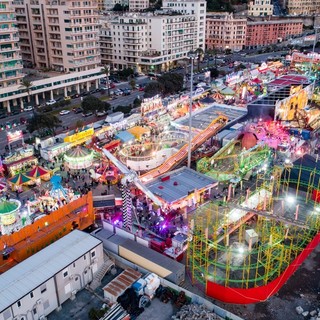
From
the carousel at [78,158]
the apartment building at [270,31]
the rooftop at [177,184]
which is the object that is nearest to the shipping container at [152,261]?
the rooftop at [177,184]

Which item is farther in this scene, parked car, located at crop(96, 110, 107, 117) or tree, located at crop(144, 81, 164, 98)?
tree, located at crop(144, 81, 164, 98)

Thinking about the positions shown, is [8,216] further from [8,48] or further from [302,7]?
[302,7]

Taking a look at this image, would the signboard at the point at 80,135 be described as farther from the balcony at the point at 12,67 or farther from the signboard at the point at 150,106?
the balcony at the point at 12,67

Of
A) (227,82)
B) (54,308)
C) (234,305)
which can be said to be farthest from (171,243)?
(227,82)

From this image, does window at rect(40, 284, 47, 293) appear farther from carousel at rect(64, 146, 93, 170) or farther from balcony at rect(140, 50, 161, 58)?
balcony at rect(140, 50, 161, 58)

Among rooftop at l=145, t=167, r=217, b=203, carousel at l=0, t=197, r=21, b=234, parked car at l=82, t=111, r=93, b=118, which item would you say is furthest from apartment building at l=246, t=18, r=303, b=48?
carousel at l=0, t=197, r=21, b=234
